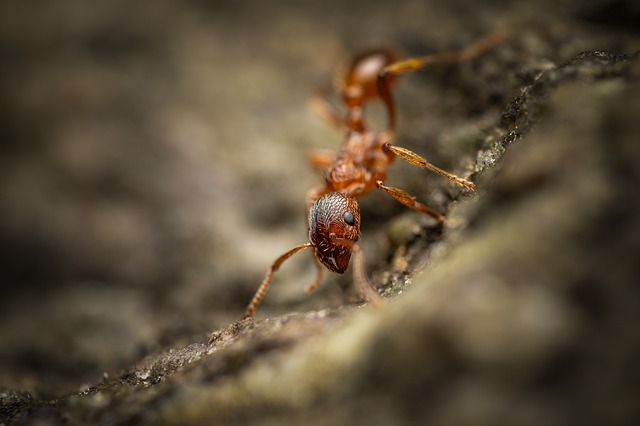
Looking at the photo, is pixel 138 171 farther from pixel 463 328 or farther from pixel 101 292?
pixel 463 328

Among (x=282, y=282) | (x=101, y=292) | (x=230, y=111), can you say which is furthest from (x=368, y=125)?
(x=101, y=292)

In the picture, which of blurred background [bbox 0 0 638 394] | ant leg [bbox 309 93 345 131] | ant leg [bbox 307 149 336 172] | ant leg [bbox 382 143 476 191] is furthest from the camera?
ant leg [bbox 309 93 345 131]

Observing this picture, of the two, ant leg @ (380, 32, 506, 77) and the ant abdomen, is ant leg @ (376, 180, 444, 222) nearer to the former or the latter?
ant leg @ (380, 32, 506, 77)

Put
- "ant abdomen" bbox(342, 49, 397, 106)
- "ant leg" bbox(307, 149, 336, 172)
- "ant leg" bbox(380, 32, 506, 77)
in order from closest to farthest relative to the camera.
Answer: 1. "ant leg" bbox(380, 32, 506, 77)
2. "ant leg" bbox(307, 149, 336, 172)
3. "ant abdomen" bbox(342, 49, 397, 106)

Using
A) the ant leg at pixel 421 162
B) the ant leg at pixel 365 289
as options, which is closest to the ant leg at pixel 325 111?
the ant leg at pixel 421 162

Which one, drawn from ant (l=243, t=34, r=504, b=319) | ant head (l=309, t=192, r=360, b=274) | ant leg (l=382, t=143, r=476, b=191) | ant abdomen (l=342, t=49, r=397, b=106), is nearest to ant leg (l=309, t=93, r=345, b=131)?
ant (l=243, t=34, r=504, b=319)

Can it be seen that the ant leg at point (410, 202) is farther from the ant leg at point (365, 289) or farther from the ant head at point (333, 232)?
the ant leg at point (365, 289)
